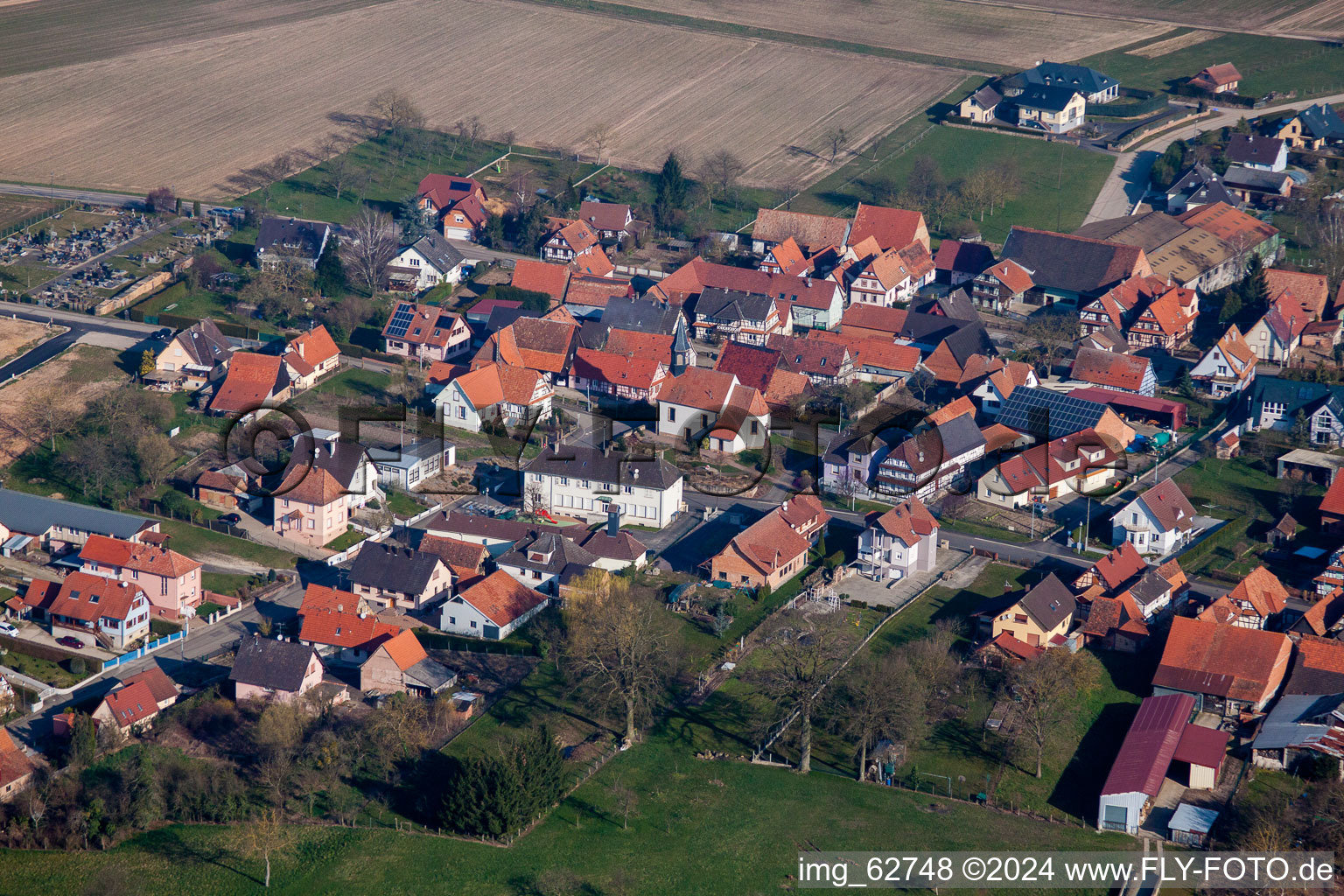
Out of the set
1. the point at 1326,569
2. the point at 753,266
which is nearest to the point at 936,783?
the point at 1326,569

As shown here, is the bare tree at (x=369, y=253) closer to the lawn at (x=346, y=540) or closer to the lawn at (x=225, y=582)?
the lawn at (x=346, y=540)

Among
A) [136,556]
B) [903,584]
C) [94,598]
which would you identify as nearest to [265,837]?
[94,598]

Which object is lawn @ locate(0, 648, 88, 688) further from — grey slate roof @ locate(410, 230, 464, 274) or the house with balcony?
grey slate roof @ locate(410, 230, 464, 274)

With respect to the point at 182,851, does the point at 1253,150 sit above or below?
above

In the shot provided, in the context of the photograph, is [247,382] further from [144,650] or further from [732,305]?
[732,305]

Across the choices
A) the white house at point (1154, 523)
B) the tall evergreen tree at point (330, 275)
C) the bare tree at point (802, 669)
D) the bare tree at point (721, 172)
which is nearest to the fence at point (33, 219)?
the tall evergreen tree at point (330, 275)

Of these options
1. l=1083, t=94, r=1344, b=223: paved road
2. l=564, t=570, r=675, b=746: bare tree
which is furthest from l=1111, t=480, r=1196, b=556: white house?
l=1083, t=94, r=1344, b=223: paved road

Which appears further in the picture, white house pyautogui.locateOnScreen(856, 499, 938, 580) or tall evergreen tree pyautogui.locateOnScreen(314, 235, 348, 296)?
tall evergreen tree pyautogui.locateOnScreen(314, 235, 348, 296)
